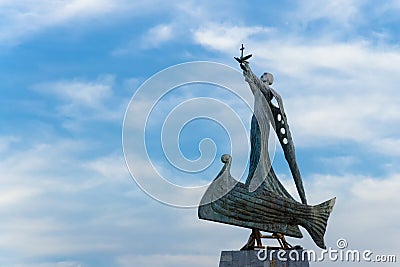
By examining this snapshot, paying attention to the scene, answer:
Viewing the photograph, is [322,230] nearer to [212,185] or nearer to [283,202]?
[283,202]

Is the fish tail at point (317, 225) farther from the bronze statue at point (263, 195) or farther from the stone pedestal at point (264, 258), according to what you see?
the stone pedestal at point (264, 258)

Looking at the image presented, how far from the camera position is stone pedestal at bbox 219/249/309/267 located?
1802cm

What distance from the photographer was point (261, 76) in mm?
19469

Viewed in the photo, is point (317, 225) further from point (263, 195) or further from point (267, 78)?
point (267, 78)

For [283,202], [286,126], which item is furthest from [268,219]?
[286,126]

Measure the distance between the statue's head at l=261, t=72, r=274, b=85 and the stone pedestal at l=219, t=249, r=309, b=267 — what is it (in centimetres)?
432

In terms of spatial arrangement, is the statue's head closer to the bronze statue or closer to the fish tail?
the bronze statue

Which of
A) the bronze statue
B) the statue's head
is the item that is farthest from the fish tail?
the statue's head

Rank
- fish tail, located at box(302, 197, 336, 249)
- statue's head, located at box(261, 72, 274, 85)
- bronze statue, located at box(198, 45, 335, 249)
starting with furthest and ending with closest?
statue's head, located at box(261, 72, 274, 85)
fish tail, located at box(302, 197, 336, 249)
bronze statue, located at box(198, 45, 335, 249)

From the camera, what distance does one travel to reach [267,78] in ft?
63.7

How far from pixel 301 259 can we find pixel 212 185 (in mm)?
2858

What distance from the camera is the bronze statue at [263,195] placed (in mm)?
17969

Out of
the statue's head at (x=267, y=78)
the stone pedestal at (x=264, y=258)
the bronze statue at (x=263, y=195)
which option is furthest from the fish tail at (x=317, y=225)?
the statue's head at (x=267, y=78)

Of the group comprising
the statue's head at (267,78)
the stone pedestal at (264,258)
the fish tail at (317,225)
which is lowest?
the stone pedestal at (264,258)
